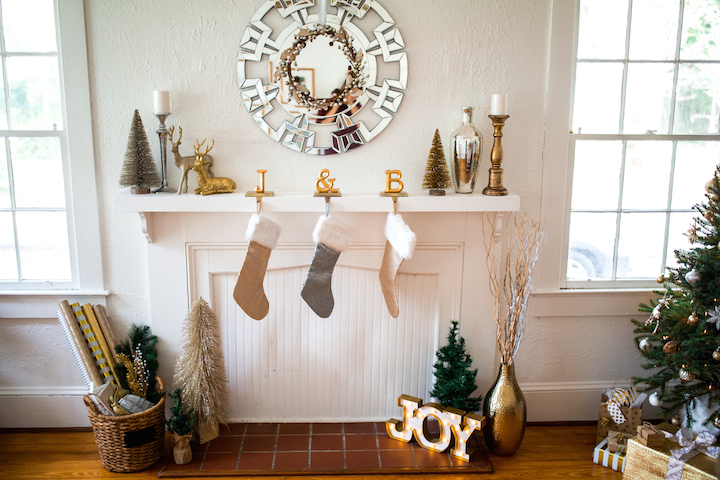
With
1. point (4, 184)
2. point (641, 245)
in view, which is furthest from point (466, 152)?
point (4, 184)

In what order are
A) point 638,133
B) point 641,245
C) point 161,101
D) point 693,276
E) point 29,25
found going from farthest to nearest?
point 641,245
point 638,133
point 29,25
point 161,101
point 693,276

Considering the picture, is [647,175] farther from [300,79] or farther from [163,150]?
[163,150]

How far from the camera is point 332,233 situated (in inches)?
92.4

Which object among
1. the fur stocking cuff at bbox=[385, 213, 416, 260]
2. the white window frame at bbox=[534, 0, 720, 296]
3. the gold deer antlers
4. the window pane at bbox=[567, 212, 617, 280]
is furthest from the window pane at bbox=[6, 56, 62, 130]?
the window pane at bbox=[567, 212, 617, 280]

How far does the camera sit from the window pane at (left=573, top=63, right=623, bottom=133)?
2582 mm

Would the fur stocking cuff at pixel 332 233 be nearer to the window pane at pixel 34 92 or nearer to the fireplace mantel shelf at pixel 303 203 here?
the fireplace mantel shelf at pixel 303 203

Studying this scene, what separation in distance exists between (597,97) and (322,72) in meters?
1.30

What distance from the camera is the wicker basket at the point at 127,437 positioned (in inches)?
91.4

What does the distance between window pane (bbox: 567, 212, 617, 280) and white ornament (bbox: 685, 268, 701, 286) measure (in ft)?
1.70

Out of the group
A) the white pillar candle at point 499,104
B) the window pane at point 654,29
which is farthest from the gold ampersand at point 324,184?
the window pane at point 654,29

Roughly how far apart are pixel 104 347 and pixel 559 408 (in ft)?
7.36

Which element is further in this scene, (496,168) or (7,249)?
(7,249)

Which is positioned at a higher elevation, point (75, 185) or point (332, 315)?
point (75, 185)

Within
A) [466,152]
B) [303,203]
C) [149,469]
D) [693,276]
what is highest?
[466,152]
